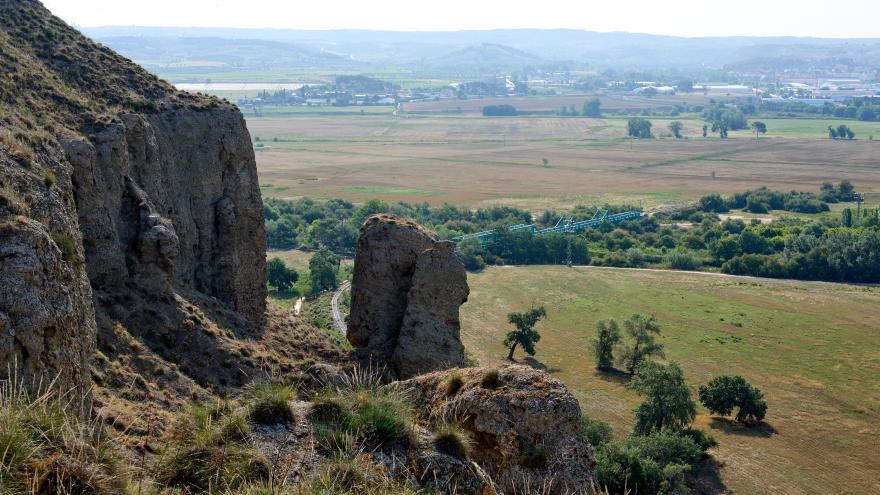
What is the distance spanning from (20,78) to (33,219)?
14.1 m

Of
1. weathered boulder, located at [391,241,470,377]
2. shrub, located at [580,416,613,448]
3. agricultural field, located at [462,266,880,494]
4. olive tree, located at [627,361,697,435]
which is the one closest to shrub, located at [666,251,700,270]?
agricultural field, located at [462,266,880,494]

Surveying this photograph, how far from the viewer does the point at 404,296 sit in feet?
107

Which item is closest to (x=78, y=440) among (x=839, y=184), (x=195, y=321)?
(x=195, y=321)

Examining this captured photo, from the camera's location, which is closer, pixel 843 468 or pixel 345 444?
pixel 345 444

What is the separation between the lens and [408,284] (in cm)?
3250

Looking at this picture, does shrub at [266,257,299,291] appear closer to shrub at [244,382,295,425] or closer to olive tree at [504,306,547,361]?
olive tree at [504,306,547,361]

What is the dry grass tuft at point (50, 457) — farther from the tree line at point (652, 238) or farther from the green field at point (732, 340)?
the tree line at point (652, 238)

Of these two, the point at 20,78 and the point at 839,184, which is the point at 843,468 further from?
the point at 839,184

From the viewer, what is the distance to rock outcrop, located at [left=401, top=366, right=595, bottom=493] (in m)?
16.1

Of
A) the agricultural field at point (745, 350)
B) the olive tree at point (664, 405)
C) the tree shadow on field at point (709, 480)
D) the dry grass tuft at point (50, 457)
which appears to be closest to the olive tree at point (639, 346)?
the agricultural field at point (745, 350)

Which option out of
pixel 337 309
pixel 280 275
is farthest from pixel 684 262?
pixel 280 275

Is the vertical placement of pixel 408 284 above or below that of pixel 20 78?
below

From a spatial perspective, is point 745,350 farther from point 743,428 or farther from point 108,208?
point 108,208

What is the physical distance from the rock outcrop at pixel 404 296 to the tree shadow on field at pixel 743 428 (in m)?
31.3
